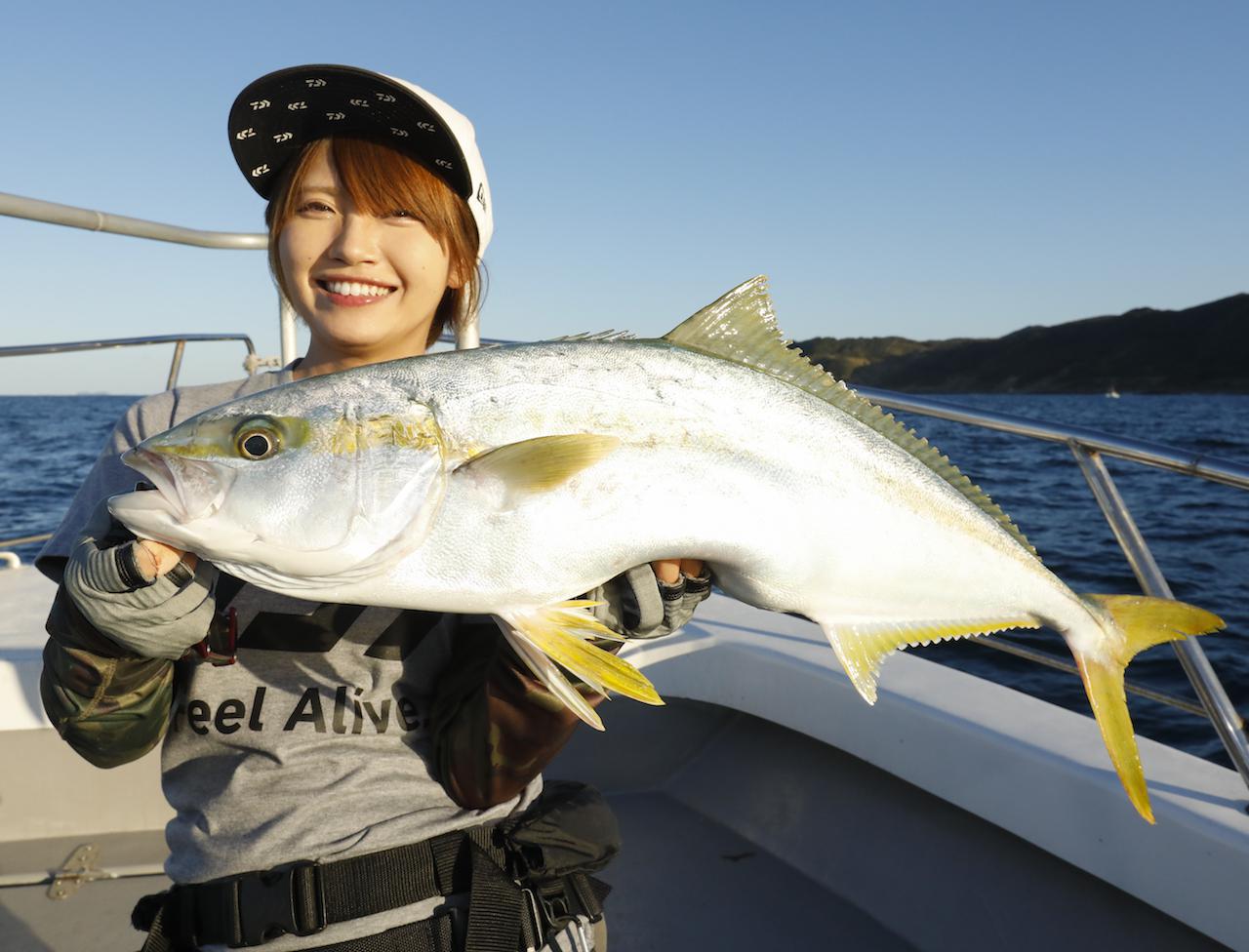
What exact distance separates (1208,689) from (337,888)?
2.45m

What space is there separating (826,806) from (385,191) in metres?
3.26

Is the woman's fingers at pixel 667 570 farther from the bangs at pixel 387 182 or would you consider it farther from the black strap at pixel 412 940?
the bangs at pixel 387 182

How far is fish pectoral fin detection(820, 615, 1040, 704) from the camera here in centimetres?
207

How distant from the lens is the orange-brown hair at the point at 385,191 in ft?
6.87

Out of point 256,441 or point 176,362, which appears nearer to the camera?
point 256,441

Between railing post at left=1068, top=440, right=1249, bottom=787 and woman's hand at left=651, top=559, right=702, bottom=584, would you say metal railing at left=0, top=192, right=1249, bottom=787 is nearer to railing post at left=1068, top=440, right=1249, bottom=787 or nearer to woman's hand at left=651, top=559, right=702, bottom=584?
railing post at left=1068, top=440, right=1249, bottom=787

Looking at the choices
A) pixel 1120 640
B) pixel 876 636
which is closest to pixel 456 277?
pixel 876 636

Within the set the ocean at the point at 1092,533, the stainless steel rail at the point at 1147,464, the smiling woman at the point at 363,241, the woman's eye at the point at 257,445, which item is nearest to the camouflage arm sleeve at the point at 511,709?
the woman's eye at the point at 257,445

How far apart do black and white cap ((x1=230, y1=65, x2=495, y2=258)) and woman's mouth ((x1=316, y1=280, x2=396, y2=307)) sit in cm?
35

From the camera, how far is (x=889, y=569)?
204 cm

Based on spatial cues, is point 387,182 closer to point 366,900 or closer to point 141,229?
point 366,900

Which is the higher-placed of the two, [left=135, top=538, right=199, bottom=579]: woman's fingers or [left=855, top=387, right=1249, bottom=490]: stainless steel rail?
[left=855, top=387, right=1249, bottom=490]: stainless steel rail

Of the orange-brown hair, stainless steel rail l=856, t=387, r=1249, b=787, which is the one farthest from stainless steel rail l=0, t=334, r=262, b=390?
stainless steel rail l=856, t=387, r=1249, b=787

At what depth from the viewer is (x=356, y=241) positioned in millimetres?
2021
